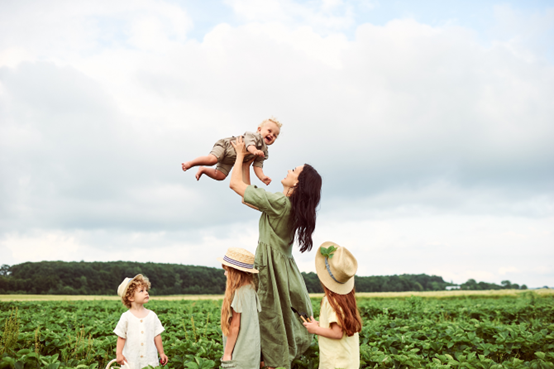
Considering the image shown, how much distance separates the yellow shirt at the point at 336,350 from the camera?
3.28 metres

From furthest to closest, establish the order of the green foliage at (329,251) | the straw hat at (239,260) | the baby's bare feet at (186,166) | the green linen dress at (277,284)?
the baby's bare feet at (186,166), the green linen dress at (277,284), the green foliage at (329,251), the straw hat at (239,260)

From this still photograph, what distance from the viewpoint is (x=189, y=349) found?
4.46m

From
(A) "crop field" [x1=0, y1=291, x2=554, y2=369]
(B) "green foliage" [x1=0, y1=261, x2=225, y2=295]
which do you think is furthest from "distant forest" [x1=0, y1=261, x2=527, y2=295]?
(A) "crop field" [x1=0, y1=291, x2=554, y2=369]

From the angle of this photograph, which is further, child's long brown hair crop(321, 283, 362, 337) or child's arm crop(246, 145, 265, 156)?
child's arm crop(246, 145, 265, 156)

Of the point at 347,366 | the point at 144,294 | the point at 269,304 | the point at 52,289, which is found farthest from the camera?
the point at 52,289

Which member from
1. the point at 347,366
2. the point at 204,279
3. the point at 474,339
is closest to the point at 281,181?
the point at 347,366

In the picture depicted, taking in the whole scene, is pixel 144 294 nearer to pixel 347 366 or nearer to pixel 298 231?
pixel 298 231

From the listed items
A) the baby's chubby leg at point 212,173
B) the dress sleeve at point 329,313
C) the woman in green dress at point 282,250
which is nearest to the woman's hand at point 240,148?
the woman in green dress at point 282,250

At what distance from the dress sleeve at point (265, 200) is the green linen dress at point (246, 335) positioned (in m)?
0.72

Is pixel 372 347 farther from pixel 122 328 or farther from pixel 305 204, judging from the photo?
pixel 122 328

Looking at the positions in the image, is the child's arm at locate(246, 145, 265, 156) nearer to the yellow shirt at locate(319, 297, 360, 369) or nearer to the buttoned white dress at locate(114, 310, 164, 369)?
the yellow shirt at locate(319, 297, 360, 369)

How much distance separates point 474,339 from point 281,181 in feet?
12.0

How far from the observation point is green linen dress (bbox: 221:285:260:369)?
3244mm

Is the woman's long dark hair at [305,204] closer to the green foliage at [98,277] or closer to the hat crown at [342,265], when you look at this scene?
the hat crown at [342,265]
